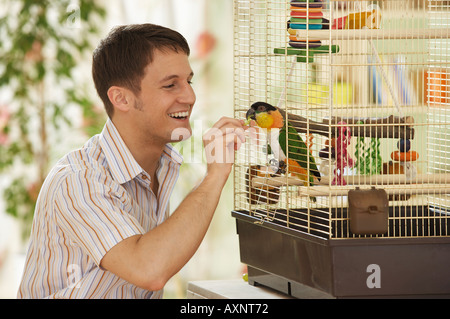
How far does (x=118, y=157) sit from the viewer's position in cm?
125

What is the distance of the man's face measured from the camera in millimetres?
1245

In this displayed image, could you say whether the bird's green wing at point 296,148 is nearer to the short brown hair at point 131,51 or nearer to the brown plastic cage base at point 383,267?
the brown plastic cage base at point 383,267

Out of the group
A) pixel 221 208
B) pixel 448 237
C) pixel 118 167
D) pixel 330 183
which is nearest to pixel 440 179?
pixel 448 237

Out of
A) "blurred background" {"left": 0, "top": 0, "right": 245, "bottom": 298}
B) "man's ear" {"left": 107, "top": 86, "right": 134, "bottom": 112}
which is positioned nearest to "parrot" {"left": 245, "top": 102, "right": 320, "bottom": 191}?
"man's ear" {"left": 107, "top": 86, "right": 134, "bottom": 112}

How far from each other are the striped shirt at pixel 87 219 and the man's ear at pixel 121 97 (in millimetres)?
43

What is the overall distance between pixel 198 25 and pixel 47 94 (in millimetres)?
745

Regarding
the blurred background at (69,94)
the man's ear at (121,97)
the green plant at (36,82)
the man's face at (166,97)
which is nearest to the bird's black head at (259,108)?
the man's face at (166,97)

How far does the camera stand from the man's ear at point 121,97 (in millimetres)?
1268

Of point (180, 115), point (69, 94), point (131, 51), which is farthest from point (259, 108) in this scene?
point (69, 94)

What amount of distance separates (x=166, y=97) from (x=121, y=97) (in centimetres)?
10

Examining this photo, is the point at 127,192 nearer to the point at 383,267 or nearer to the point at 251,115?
the point at 251,115

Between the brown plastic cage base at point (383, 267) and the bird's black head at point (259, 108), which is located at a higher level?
the bird's black head at point (259, 108)

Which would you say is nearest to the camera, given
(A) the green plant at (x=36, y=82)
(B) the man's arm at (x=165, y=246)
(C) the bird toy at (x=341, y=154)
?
(B) the man's arm at (x=165, y=246)
